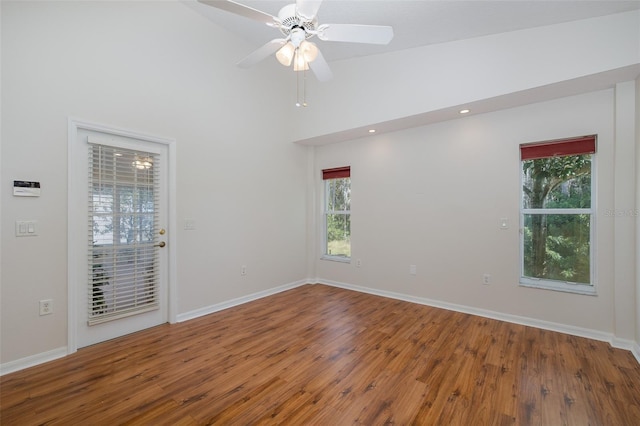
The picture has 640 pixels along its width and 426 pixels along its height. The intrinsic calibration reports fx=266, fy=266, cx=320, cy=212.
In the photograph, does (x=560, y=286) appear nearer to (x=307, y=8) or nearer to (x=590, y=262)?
(x=590, y=262)

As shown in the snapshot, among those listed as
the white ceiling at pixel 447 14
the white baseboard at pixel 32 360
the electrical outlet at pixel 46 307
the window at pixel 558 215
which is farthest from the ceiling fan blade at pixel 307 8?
the white baseboard at pixel 32 360

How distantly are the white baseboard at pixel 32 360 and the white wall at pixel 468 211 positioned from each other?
352cm

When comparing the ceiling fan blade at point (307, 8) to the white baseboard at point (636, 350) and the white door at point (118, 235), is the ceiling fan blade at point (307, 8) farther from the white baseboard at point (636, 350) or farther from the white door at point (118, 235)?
the white baseboard at point (636, 350)

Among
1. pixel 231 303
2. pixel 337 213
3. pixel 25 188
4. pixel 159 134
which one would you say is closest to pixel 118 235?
pixel 25 188

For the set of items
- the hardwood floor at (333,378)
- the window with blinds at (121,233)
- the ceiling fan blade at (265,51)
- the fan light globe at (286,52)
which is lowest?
the hardwood floor at (333,378)

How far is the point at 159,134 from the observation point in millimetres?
2998

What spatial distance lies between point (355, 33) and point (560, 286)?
3380mm

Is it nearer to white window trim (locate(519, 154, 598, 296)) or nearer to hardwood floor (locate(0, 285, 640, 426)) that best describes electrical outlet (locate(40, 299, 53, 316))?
hardwood floor (locate(0, 285, 640, 426))

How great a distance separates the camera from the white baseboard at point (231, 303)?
323cm

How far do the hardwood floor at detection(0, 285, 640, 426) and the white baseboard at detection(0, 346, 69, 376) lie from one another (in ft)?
0.20

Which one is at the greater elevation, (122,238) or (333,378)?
(122,238)

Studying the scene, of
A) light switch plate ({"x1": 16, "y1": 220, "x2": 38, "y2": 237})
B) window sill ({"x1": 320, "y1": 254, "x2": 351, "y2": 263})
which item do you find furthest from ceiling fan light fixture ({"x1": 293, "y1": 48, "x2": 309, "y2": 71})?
window sill ({"x1": 320, "y1": 254, "x2": 351, "y2": 263})

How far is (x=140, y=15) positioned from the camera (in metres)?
2.81

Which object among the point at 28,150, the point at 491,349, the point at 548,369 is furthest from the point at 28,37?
the point at 548,369
